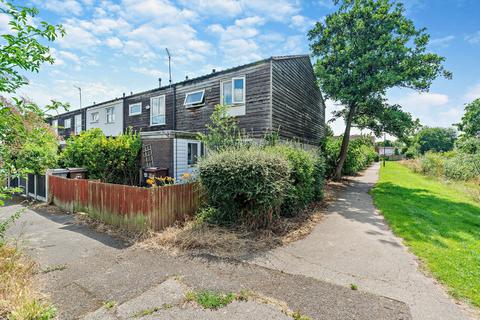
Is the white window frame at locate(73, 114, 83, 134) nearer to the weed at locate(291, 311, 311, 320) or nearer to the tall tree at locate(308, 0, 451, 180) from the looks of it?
the tall tree at locate(308, 0, 451, 180)

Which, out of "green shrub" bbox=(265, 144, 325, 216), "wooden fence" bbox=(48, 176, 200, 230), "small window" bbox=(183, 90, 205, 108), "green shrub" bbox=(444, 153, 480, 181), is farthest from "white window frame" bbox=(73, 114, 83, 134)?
"green shrub" bbox=(444, 153, 480, 181)

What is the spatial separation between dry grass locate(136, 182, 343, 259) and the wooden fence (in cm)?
39

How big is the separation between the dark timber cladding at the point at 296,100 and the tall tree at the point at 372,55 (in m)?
1.39

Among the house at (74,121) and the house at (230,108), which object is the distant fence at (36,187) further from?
the house at (74,121)

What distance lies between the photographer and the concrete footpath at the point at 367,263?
10.8ft

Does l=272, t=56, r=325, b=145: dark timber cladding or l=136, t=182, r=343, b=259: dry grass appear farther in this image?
l=272, t=56, r=325, b=145: dark timber cladding

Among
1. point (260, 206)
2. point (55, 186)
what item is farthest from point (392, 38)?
point (55, 186)

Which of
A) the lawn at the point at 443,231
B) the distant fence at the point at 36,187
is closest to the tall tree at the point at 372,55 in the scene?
the lawn at the point at 443,231

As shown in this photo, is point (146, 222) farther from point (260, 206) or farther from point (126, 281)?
point (260, 206)

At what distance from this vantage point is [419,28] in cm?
1280

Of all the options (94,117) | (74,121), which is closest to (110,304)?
(94,117)

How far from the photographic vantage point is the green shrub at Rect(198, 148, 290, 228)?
552cm

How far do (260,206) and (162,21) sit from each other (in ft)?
23.0

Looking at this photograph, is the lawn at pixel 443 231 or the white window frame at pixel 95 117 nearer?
the lawn at pixel 443 231
